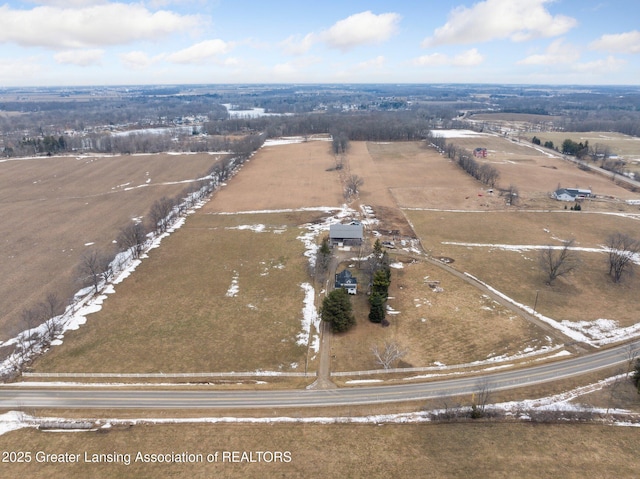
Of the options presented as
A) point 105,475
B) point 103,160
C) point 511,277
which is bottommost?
point 105,475

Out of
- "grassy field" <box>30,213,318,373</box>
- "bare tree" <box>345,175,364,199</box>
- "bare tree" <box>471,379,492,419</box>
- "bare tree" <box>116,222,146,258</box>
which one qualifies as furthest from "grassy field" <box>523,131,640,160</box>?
"bare tree" <box>116,222,146,258</box>

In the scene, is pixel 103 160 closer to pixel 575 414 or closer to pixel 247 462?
pixel 247 462

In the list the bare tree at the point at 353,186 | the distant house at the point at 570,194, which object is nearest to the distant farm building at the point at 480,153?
the distant house at the point at 570,194

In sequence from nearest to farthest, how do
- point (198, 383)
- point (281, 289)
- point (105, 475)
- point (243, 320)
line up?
point (105, 475), point (198, 383), point (243, 320), point (281, 289)

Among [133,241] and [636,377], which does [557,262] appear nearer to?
[636,377]

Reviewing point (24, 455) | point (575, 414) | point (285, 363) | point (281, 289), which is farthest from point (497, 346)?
point (24, 455)

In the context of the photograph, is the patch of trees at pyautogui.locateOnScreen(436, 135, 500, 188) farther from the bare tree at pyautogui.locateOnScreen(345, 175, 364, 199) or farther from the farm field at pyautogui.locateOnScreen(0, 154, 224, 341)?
the farm field at pyautogui.locateOnScreen(0, 154, 224, 341)

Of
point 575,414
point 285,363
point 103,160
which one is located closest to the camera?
point 575,414

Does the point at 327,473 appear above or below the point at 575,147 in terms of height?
below
